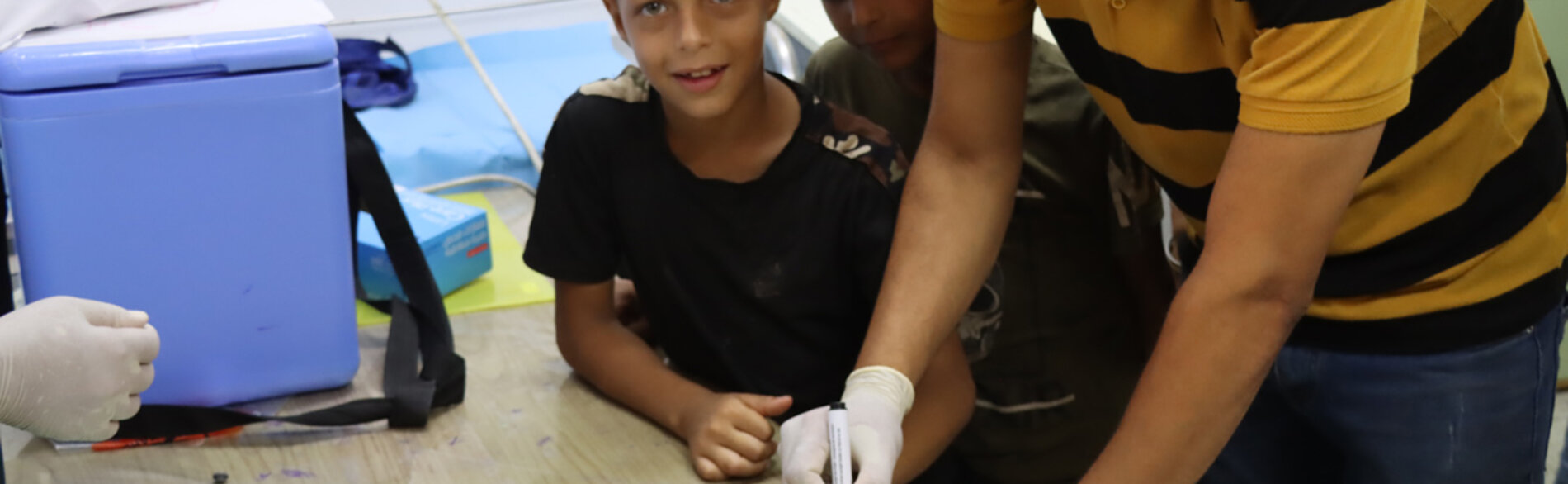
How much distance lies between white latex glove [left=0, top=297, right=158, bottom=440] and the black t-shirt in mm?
337

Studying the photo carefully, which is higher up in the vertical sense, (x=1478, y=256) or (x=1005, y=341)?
(x=1478, y=256)

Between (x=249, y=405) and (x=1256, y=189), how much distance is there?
850 millimetres

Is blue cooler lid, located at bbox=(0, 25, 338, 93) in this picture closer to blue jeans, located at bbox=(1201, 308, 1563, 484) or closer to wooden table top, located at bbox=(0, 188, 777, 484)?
wooden table top, located at bbox=(0, 188, 777, 484)

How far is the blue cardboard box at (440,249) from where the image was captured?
1.37 m

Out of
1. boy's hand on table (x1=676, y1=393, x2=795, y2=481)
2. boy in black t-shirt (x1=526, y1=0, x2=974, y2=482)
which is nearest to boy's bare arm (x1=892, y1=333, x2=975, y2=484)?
boy in black t-shirt (x1=526, y1=0, x2=974, y2=482)

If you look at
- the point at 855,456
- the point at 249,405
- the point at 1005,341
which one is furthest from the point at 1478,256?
the point at 249,405

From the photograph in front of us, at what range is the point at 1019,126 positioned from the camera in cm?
102

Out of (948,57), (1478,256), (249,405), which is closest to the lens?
(1478,256)

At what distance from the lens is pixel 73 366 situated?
0.87 meters

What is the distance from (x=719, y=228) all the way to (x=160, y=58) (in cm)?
45

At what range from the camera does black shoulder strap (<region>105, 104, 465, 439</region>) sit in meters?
1.04

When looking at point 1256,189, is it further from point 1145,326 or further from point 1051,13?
point 1145,326

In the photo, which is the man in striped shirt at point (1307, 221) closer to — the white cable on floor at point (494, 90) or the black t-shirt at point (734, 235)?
the black t-shirt at point (734, 235)

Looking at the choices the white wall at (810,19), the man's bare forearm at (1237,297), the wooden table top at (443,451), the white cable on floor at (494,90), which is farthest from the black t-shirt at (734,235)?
the white cable on floor at (494,90)
